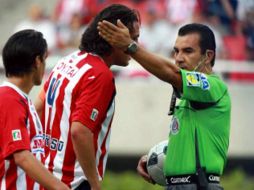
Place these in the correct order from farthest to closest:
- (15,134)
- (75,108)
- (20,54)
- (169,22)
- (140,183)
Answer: (169,22)
(140,183)
(75,108)
(20,54)
(15,134)

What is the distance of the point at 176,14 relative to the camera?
637 inches

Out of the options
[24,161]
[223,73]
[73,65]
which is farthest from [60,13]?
[24,161]

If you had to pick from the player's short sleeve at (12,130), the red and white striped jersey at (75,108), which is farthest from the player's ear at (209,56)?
the player's short sleeve at (12,130)

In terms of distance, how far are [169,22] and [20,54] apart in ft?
30.2

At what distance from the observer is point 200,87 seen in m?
7.48

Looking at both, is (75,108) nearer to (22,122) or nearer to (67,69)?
(67,69)

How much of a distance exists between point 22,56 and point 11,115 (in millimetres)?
459

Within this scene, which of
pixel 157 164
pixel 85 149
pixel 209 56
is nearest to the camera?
pixel 85 149

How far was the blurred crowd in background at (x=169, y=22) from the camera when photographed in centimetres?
1568

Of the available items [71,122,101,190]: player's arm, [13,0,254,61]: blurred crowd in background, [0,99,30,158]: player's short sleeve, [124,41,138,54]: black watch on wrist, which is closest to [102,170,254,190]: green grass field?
[13,0,254,61]: blurred crowd in background

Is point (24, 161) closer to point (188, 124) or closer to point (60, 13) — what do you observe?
point (188, 124)

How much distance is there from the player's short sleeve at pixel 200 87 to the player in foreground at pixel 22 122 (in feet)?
3.47

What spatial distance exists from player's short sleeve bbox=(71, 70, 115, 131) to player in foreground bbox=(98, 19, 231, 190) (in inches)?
19.3

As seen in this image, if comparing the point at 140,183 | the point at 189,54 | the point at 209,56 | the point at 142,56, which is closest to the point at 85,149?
the point at 142,56
